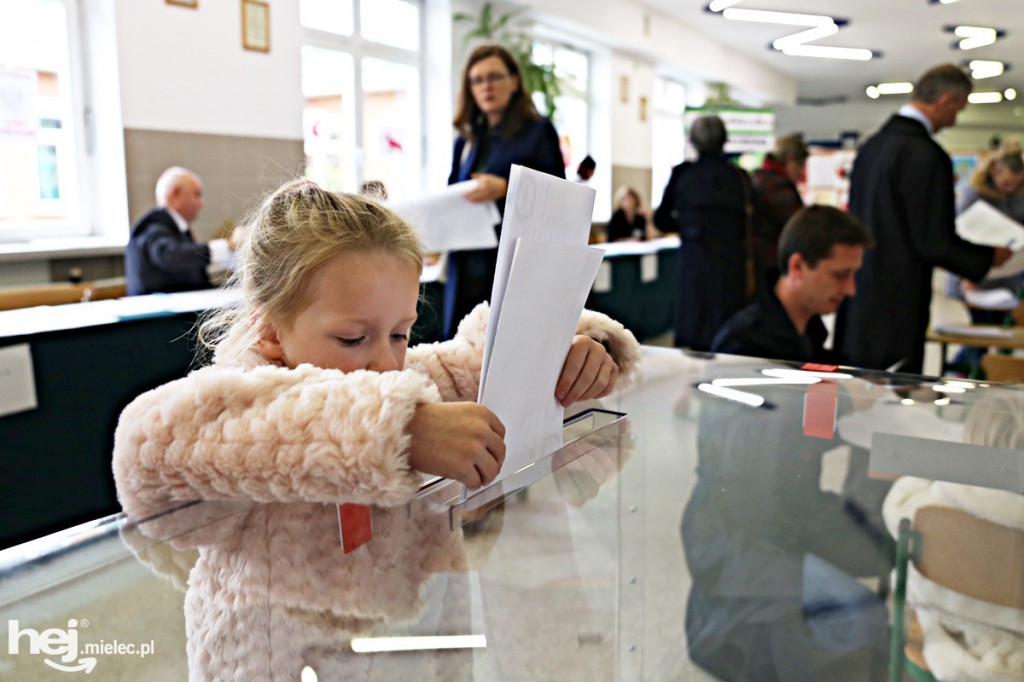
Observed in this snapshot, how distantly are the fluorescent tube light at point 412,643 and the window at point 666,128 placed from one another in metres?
11.0

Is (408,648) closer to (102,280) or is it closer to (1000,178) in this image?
(102,280)

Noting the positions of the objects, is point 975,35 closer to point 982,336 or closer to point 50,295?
point 982,336

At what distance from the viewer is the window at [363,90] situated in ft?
19.4

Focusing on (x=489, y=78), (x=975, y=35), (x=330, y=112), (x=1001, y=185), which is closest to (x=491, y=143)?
(x=489, y=78)

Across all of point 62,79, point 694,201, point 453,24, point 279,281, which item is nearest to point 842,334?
point 694,201

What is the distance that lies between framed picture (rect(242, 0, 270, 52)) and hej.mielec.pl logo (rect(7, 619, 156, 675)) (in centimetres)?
487

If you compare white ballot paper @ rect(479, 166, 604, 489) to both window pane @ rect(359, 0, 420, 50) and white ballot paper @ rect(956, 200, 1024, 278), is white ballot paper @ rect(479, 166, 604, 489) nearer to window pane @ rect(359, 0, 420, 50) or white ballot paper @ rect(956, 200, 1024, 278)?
white ballot paper @ rect(956, 200, 1024, 278)

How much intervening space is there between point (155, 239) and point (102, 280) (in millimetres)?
962

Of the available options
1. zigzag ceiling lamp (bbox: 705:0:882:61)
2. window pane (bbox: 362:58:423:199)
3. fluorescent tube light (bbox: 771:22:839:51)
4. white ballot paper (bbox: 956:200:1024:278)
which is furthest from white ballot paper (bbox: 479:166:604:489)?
fluorescent tube light (bbox: 771:22:839:51)

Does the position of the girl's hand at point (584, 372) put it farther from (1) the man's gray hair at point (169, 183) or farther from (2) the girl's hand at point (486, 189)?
(1) the man's gray hair at point (169, 183)

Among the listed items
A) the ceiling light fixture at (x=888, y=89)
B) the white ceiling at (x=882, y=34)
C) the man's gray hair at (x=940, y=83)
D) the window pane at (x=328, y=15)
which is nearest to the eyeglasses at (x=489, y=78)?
the man's gray hair at (x=940, y=83)

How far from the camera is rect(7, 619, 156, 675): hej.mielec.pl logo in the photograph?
0.55 m

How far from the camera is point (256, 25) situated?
4965 mm

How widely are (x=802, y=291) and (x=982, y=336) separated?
182 cm
